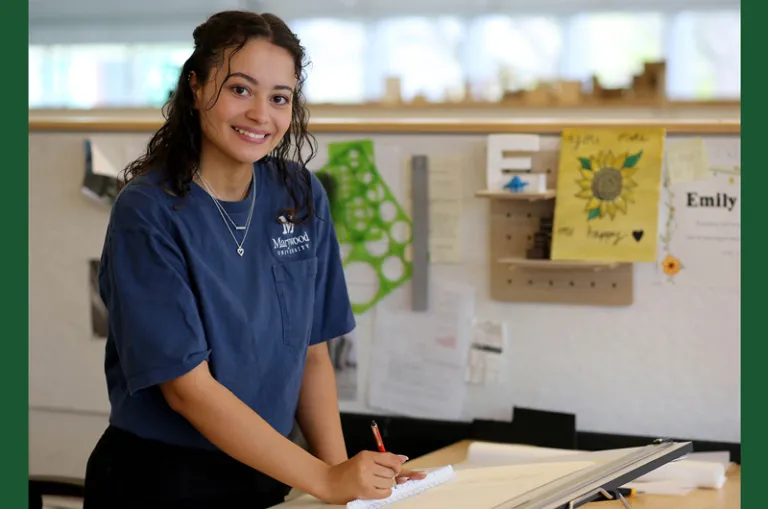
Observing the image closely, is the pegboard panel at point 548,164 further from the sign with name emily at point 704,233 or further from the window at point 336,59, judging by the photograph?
the window at point 336,59

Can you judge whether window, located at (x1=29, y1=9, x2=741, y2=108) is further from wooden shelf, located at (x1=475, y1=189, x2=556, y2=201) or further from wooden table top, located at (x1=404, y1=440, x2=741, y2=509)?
wooden table top, located at (x1=404, y1=440, x2=741, y2=509)

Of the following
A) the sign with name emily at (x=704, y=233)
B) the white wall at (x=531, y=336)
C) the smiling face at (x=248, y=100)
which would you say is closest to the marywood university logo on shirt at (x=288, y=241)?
the smiling face at (x=248, y=100)

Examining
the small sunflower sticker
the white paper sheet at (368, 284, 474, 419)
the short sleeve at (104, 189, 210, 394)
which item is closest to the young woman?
the short sleeve at (104, 189, 210, 394)

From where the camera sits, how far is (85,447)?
7.59ft

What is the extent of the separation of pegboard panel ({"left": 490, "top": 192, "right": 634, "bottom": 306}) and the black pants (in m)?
0.80

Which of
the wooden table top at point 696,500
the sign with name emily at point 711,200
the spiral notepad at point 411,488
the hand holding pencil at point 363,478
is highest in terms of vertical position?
the sign with name emily at point 711,200

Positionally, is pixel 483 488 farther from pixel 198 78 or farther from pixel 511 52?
pixel 511 52

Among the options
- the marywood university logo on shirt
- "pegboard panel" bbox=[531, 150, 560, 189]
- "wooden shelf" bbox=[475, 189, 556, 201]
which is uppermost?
"pegboard panel" bbox=[531, 150, 560, 189]

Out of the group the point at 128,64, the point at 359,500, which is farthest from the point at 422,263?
the point at 128,64

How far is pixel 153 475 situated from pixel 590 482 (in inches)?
24.1

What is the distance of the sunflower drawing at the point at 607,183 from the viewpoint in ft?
6.31

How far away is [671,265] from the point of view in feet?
6.31

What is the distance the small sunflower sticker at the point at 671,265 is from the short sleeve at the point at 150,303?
1.02 meters

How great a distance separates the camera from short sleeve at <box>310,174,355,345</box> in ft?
5.08
